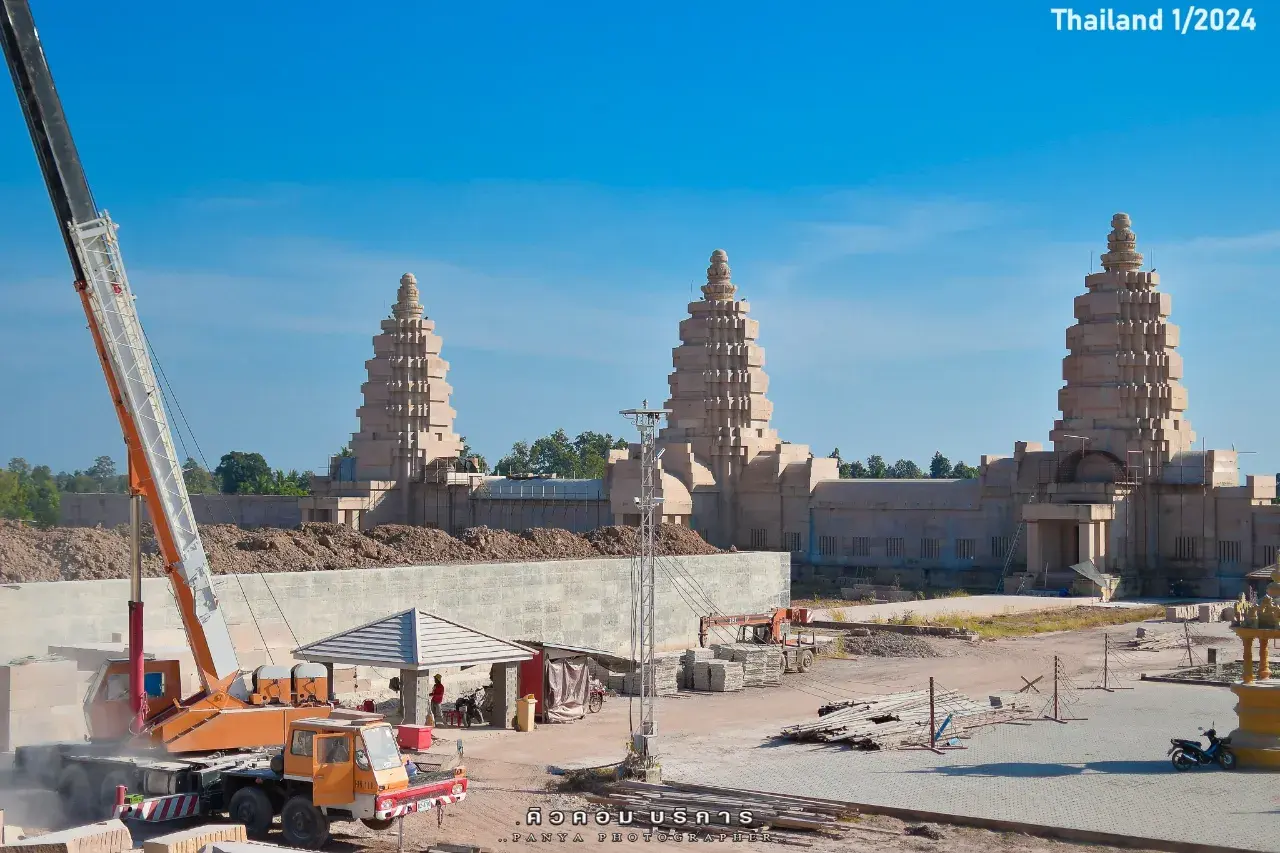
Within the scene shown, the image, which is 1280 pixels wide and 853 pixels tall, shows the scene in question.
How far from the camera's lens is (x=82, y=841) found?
13891mm

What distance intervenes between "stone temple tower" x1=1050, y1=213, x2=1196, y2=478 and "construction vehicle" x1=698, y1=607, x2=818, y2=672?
1004 inches

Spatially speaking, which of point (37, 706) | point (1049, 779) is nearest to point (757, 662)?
point (1049, 779)

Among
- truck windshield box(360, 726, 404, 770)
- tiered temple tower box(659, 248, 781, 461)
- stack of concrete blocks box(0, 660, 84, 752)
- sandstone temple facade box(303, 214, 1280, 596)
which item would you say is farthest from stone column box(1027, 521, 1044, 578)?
truck windshield box(360, 726, 404, 770)

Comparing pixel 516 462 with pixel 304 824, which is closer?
pixel 304 824

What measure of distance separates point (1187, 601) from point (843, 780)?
38562mm

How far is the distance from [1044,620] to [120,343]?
3571cm

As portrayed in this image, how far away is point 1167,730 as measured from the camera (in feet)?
81.4

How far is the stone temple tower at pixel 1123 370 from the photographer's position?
2303 inches

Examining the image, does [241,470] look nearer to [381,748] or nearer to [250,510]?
[250,510]

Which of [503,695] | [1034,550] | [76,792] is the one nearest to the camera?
[76,792]

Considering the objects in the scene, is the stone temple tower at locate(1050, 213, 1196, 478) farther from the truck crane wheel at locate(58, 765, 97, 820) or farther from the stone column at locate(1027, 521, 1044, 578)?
the truck crane wheel at locate(58, 765, 97, 820)

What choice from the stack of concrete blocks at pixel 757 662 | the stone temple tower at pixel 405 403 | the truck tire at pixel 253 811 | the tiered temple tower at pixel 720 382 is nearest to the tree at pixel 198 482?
the stone temple tower at pixel 405 403

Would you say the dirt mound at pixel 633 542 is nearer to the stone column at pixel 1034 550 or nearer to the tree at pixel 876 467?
the stone column at pixel 1034 550

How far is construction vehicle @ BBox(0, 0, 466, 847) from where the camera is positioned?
618 inches
